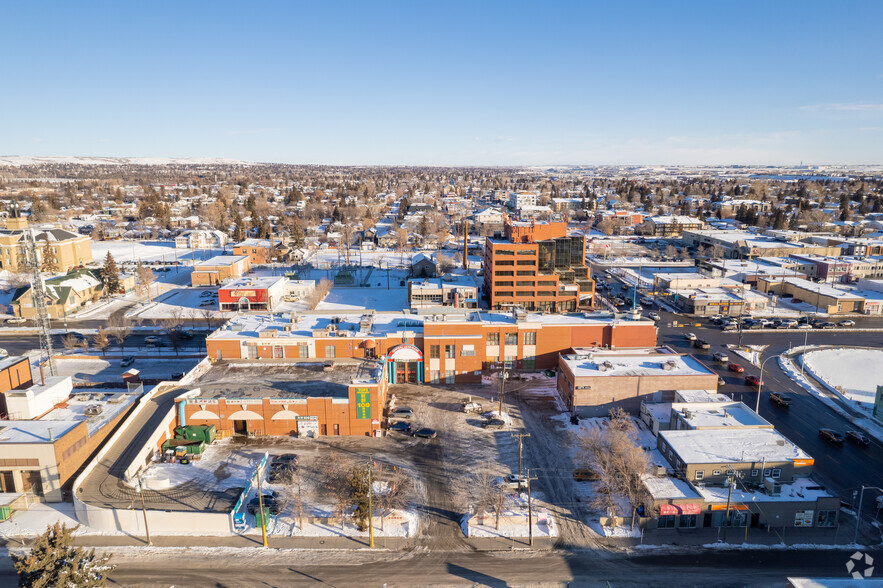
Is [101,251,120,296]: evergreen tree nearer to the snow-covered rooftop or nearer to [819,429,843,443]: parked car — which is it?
the snow-covered rooftop

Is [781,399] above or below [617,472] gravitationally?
below

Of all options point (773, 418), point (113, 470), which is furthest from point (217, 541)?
point (773, 418)

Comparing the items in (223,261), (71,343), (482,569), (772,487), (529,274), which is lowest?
(482,569)

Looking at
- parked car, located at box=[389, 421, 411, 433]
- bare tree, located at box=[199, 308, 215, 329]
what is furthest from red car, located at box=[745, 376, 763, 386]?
bare tree, located at box=[199, 308, 215, 329]

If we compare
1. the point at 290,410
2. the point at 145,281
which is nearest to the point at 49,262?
the point at 145,281

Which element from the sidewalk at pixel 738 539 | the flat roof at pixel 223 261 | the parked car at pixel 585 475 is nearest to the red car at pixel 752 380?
the sidewalk at pixel 738 539

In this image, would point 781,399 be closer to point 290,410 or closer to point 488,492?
point 488,492
